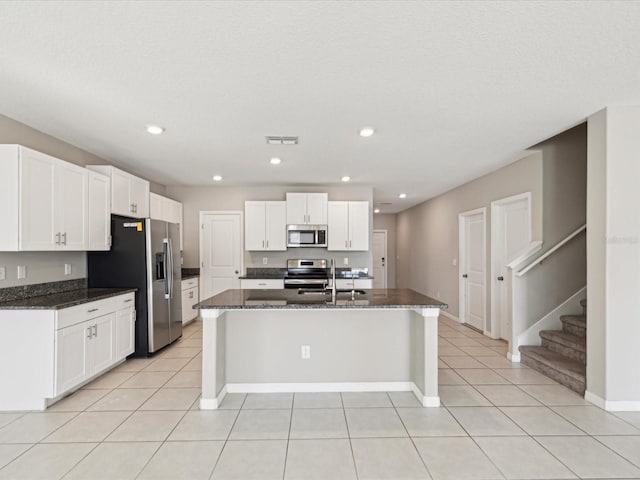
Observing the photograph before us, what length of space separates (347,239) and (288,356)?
3.06 meters

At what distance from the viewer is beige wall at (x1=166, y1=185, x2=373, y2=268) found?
624 cm

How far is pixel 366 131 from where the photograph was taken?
3.33m

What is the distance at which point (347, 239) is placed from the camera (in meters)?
5.97

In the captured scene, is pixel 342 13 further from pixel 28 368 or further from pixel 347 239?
pixel 347 239

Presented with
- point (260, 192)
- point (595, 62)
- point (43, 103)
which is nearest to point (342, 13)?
point (595, 62)

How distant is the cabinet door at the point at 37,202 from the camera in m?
2.86

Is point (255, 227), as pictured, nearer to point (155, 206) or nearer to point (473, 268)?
point (155, 206)

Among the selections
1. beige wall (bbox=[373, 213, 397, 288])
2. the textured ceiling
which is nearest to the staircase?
the textured ceiling

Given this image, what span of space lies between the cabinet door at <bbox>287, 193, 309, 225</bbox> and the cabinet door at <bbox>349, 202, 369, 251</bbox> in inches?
32.6

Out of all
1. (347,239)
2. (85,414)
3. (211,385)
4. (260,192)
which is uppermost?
(260,192)

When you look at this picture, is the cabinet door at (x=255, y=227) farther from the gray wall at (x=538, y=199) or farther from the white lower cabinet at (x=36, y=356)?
the gray wall at (x=538, y=199)

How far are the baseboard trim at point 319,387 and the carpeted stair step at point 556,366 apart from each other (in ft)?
4.98

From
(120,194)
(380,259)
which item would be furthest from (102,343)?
(380,259)

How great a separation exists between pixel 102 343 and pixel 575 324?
5.12 m
